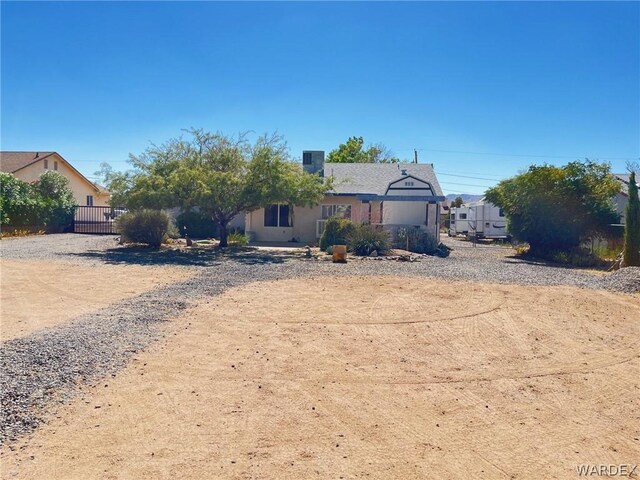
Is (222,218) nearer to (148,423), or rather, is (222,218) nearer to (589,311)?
(589,311)

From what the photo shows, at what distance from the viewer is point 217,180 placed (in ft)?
59.7

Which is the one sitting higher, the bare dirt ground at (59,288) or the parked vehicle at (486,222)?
the parked vehicle at (486,222)

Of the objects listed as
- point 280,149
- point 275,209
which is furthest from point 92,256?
point 275,209

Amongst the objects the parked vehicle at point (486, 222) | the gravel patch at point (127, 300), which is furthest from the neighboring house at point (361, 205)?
the parked vehicle at point (486, 222)

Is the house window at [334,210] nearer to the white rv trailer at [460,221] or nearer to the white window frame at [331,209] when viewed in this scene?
the white window frame at [331,209]

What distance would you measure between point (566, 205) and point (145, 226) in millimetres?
17313

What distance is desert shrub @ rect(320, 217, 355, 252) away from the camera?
66.6 ft

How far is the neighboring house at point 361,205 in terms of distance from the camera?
22.6 m

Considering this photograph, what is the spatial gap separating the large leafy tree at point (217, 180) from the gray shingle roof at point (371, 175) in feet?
14.9

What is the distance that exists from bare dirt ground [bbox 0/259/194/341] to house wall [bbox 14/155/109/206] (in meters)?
21.5

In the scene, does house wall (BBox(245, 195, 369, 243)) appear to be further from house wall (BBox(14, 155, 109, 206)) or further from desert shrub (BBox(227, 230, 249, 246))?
house wall (BBox(14, 155, 109, 206))

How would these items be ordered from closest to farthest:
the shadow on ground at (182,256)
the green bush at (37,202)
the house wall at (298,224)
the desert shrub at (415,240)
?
the shadow on ground at (182,256), the desert shrub at (415,240), the house wall at (298,224), the green bush at (37,202)
